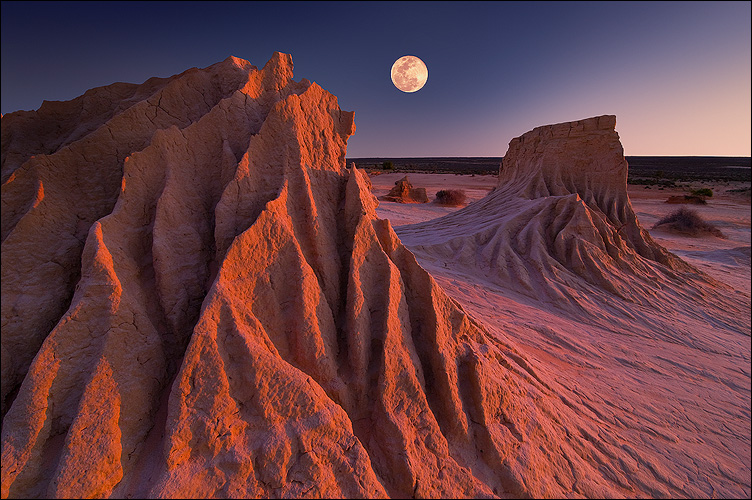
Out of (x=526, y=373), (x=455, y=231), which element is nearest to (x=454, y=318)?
(x=526, y=373)

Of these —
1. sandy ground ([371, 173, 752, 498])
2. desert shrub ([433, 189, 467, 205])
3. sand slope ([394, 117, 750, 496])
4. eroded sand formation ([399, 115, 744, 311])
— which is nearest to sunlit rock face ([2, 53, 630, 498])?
sandy ground ([371, 173, 752, 498])

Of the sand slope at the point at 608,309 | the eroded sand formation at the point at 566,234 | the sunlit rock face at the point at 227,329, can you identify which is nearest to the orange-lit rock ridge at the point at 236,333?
the sunlit rock face at the point at 227,329

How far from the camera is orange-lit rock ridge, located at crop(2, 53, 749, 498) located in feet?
6.37

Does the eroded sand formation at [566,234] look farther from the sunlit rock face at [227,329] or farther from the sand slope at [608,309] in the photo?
the sunlit rock face at [227,329]

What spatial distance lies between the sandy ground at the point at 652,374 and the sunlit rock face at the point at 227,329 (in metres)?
0.98

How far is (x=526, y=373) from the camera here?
3.83 metres

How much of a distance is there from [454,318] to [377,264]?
1094 millimetres

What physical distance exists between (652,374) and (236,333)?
6.44 metres

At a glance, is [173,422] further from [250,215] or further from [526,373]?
[526,373]

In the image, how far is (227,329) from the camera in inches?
88.7

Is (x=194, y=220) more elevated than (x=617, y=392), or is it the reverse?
(x=194, y=220)

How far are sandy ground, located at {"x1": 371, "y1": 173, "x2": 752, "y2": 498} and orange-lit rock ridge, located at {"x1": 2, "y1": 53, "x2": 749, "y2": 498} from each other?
0.36 metres

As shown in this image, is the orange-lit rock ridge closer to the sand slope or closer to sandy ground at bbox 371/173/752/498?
sandy ground at bbox 371/173/752/498

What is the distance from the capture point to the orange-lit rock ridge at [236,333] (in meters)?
1.94
